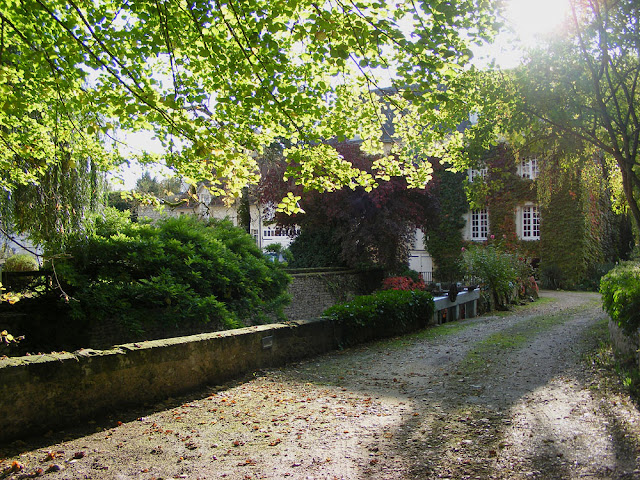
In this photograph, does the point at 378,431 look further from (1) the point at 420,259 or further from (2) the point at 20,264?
(1) the point at 420,259

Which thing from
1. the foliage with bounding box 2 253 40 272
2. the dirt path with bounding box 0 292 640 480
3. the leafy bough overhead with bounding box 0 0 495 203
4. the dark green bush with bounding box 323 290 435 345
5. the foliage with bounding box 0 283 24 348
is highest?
the leafy bough overhead with bounding box 0 0 495 203

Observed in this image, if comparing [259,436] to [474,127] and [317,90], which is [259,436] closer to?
[317,90]

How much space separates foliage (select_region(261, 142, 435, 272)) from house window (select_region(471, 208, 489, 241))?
292 inches

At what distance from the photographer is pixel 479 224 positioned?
2559 centimetres

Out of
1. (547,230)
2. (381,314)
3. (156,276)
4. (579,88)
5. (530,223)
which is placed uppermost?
(579,88)

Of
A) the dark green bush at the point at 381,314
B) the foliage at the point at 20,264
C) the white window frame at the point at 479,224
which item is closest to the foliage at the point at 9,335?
the foliage at the point at 20,264

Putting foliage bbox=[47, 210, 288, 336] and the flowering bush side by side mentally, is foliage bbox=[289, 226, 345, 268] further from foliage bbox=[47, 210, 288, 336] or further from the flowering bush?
foliage bbox=[47, 210, 288, 336]

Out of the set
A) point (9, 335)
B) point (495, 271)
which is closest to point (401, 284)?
point (495, 271)

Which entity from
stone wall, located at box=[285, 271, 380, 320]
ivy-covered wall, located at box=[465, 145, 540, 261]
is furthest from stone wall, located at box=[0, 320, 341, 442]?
ivy-covered wall, located at box=[465, 145, 540, 261]

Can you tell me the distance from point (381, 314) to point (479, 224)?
17.1m

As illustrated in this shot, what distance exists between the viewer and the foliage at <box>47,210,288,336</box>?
833 cm

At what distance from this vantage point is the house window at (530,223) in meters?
24.0

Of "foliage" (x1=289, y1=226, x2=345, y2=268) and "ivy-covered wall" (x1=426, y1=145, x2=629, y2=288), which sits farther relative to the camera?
"ivy-covered wall" (x1=426, y1=145, x2=629, y2=288)

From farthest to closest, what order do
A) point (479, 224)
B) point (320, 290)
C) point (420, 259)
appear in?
point (420, 259)
point (479, 224)
point (320, 290)
